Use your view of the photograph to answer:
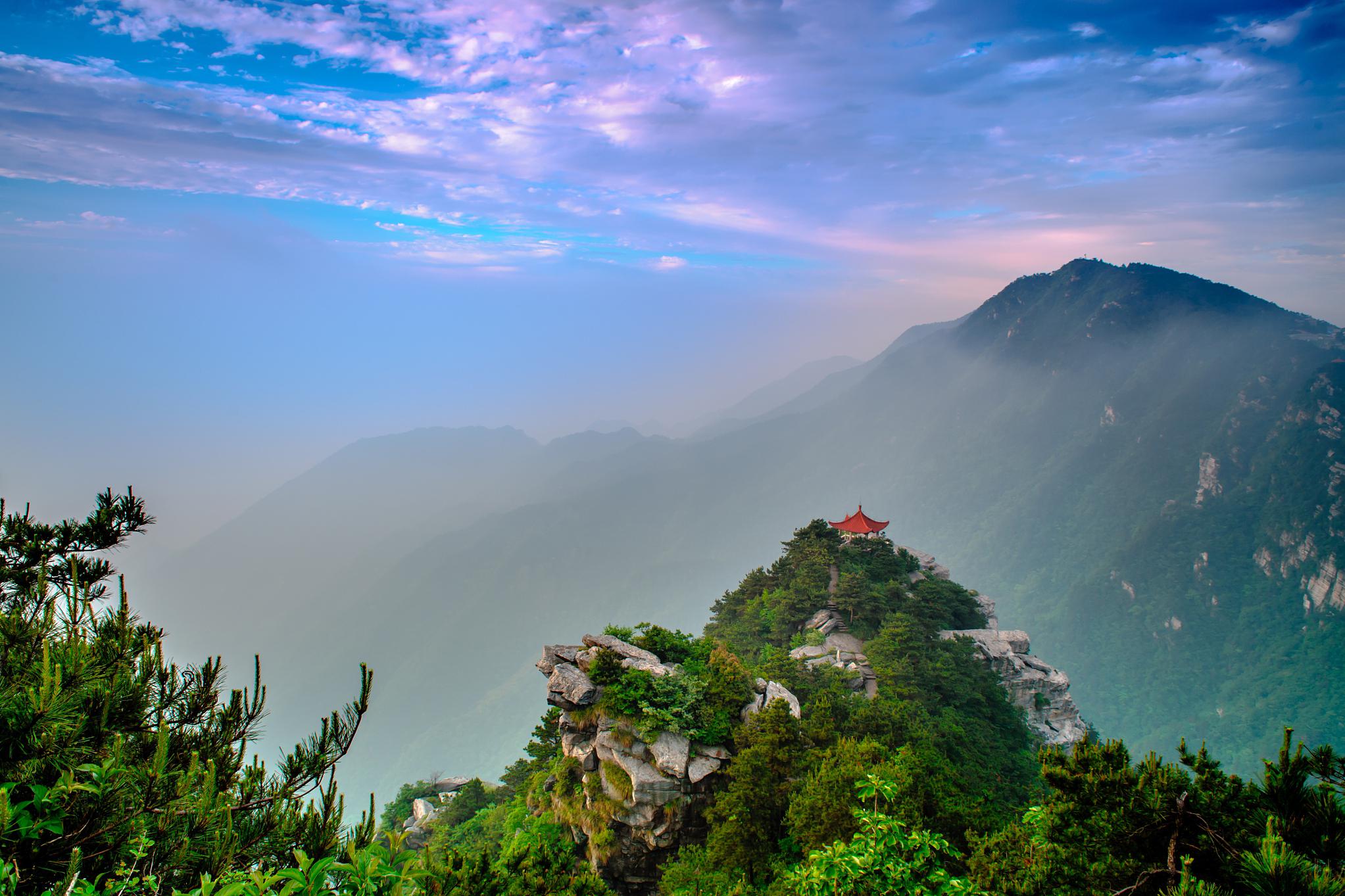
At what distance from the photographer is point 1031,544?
94.4m

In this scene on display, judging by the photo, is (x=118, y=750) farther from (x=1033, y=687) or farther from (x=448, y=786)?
(x=448, y=786)

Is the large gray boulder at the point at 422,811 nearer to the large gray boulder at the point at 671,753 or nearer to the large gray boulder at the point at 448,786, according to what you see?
the large gray boulder at the point at 448,786

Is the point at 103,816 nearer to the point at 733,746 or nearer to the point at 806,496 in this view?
the point at 733,746

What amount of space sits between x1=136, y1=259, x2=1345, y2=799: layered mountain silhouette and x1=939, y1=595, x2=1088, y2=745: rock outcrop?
132ft

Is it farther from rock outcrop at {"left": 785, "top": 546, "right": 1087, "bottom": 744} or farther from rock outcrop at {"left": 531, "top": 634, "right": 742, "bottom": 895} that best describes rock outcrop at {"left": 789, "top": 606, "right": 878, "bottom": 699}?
rock outcrop at {"left": 531, "top": 634, "right": 742, "bottom": 895}

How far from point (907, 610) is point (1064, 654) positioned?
5998 centimetres

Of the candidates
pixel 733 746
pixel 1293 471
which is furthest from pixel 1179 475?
pixel 733 746

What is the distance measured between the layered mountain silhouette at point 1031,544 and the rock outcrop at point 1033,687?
4008cm

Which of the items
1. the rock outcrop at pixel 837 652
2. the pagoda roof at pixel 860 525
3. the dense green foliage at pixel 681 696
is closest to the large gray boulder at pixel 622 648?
the dense green foliage at pixel 681 696

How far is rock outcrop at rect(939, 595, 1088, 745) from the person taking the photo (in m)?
25.3

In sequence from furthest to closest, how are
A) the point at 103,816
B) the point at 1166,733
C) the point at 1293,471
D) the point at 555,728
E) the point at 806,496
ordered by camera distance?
the point at 806,496 → the point at 1293,471 → the point at 1166,733 → the point at 555,728 → the point at 103,816

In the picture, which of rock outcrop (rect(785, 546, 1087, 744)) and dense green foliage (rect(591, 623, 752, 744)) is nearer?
dense green foliage (rect(591, 623, 752, 744))

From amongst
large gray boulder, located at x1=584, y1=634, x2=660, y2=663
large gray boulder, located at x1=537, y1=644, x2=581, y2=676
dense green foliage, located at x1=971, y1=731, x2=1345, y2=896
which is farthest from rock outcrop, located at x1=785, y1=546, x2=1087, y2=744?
dense green foliage, located at x1=971, y1=731, x2=1345, y2=896

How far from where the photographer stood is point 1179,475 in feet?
282
